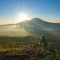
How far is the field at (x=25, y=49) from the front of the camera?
7500mm

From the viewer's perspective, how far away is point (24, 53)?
776 centimetres

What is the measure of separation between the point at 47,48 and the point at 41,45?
0.92 feet

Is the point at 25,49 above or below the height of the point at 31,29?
below

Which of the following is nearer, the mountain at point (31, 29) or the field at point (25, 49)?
the field at point (25, 49)

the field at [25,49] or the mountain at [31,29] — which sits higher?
the mountain at [31,29]

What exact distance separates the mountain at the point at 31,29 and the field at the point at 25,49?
210 mm

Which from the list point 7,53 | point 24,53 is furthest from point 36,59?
point 7,53

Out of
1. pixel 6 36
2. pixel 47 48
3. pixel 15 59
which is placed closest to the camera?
pixel 15 59

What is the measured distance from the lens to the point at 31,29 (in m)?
8.80

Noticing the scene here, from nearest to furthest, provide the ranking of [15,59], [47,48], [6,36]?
1. [15,59]
2. [47,48]
3. [6,36]

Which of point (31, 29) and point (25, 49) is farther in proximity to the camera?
point (31, 29)

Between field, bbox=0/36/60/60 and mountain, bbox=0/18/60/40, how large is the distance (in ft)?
0.69

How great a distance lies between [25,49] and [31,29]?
3.43ft

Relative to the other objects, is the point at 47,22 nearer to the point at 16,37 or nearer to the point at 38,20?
the point at 38,20
